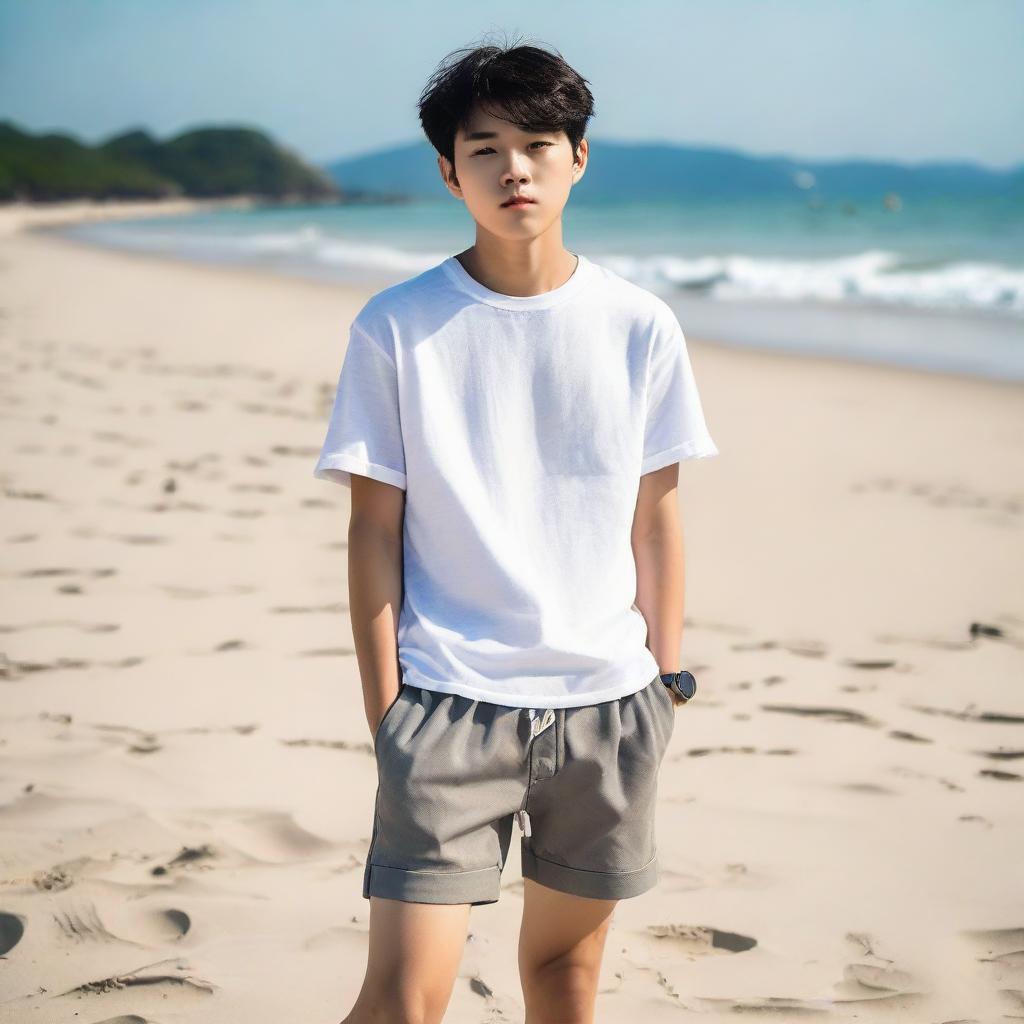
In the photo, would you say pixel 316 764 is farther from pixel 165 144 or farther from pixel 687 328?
pixel 165 144

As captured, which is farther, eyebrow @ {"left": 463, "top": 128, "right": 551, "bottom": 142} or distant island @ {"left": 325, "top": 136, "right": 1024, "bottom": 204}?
distant island @ {"left": 325, "top": 136, "right": 1024, "bottom": 204}

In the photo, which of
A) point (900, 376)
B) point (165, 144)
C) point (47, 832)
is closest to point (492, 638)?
point (47, 832)

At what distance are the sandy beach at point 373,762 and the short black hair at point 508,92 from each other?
1551mm

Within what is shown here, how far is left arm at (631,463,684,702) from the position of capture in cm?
179

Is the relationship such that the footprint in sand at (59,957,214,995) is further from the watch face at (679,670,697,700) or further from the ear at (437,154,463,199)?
the ear at (437,154,463,199)

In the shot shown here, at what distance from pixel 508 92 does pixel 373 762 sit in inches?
77.5

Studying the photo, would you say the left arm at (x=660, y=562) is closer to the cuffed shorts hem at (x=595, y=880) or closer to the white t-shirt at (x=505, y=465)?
the white t-shirt at (x=505, y=465)

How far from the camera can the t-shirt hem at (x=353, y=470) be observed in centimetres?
160

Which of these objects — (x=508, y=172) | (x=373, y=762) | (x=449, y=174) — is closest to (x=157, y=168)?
(x=373, y=762)

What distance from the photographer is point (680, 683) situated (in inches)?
69.1

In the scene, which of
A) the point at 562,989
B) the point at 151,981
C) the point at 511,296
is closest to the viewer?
the point at 511,296

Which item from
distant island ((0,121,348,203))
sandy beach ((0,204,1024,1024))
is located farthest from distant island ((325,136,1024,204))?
sandy beach ((0,204,1024,1024))

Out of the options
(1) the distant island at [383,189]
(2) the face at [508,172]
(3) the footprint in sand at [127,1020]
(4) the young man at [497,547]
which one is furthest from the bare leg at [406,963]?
(1) the distant island at [383,189]

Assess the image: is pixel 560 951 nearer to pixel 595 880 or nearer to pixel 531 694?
pixel 595 880
